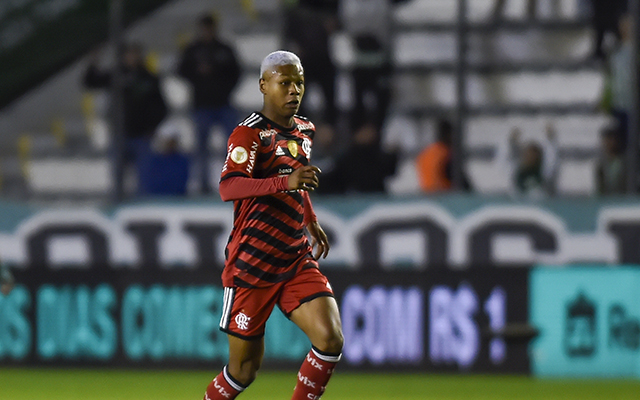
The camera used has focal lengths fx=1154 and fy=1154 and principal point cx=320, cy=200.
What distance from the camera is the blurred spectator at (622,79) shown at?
9.76m

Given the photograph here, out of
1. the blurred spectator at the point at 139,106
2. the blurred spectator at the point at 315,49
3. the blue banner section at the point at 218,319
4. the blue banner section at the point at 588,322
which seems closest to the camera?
the blue banner section at the point at 588,322

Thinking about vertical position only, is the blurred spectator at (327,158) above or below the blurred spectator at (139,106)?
below

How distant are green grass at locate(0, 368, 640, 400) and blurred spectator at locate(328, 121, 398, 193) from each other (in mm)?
1692

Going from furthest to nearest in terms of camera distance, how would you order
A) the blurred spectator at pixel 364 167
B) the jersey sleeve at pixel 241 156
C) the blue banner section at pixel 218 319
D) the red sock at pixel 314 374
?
1. the blurred spectator at pixel 364 167
2. the blue banner section at pixel 218 319
3. the red sock at pixel 314 374
4. the jersey sleeve at pixel 241 156

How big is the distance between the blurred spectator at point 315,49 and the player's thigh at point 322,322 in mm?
5468

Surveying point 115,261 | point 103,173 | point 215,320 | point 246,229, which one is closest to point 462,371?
point 215,320

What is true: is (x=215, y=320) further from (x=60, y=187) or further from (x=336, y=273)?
(x=60, y=187)

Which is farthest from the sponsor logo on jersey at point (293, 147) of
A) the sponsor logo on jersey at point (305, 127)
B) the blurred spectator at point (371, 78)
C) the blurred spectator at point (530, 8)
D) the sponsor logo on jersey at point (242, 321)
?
the blurred spectator at point (530, 8)

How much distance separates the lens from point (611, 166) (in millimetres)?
10039

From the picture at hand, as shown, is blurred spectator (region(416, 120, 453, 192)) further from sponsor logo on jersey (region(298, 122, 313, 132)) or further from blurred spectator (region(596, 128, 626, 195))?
sponsor logo on jersey (region(298, 122, 313, 132))

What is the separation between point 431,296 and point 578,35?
14.7 ft

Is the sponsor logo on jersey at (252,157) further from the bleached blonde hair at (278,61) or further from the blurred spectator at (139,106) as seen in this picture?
the blurred spectator at (139,106)

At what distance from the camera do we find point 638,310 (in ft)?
29.7

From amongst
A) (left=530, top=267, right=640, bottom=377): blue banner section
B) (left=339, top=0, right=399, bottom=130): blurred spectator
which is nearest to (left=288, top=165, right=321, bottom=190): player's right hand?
(left=530, top=267, right=640, bottom=377): blue banner section
